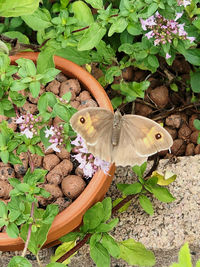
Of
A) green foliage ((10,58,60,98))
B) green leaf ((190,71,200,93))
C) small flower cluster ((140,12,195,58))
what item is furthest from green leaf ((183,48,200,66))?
green foliage ((10,58,60,98))

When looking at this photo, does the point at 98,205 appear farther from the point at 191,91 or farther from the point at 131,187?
the point at 191,91

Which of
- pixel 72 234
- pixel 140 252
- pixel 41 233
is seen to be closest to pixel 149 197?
pixel 140 252

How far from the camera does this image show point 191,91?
6.77 ft

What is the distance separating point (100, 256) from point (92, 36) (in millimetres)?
723

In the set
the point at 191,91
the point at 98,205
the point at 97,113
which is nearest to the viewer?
the point at 97,113

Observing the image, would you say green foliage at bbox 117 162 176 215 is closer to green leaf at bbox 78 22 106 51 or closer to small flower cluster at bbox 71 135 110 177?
small flower cluster at bbox 71 135 110 177

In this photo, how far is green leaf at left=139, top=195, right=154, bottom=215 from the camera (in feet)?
5.41

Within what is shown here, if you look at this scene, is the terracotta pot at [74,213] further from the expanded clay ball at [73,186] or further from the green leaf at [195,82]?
the green leaf at [195,82]

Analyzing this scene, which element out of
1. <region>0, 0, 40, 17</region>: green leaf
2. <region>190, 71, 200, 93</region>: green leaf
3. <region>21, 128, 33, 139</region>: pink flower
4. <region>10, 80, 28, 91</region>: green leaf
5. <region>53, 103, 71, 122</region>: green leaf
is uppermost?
<region>0, 0, 40, 17</region>: green leaf

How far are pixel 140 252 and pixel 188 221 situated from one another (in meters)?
0.24

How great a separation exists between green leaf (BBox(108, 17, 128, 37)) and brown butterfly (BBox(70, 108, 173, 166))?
0.27m

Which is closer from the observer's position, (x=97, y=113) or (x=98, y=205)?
(x=97, y=113)

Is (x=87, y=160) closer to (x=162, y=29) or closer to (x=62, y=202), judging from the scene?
(x=62, y=202)

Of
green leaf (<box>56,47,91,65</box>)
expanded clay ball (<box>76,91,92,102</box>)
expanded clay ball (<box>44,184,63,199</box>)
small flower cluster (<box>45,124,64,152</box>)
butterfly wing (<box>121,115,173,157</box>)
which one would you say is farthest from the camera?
green leaf (<box>56,47,91,65</box>)
